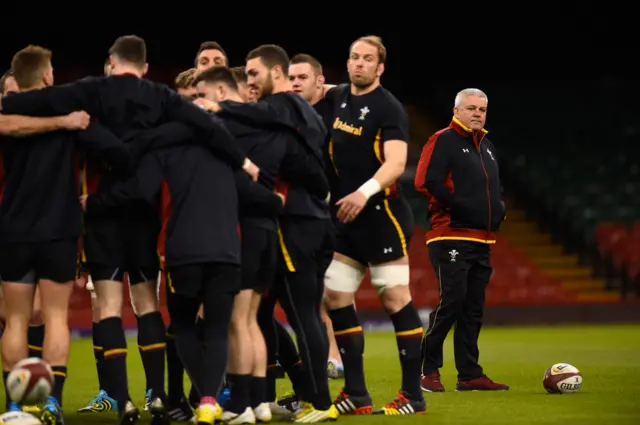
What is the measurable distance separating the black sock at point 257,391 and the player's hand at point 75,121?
1683mm

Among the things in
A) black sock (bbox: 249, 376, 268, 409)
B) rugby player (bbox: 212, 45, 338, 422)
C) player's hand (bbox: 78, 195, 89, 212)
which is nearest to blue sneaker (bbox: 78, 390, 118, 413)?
black sock (bbox: 249, 376, 268, 409)

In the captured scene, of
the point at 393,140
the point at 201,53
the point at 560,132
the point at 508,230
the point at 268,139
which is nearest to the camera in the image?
the point at 268,139

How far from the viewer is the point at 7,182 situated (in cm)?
646

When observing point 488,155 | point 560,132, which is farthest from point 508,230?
point 488,155

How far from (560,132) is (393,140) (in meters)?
17.5

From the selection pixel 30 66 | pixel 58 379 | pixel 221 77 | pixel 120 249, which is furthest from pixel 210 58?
pixel 58 379

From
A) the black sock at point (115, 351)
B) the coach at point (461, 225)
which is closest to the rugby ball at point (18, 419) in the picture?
the black sock at point (115, 351)

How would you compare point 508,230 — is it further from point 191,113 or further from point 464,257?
point 191,113

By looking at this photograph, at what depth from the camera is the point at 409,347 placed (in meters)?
7.14

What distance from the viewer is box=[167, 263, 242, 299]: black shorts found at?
20.0 ft

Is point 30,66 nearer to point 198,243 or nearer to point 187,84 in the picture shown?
point 198,243

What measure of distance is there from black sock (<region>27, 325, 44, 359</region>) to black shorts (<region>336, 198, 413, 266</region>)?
219cm

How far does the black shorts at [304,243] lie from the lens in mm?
6645

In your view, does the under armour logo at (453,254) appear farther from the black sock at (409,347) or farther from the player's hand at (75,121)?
the player's hand at (75,121)
